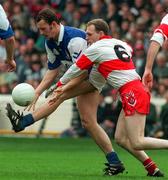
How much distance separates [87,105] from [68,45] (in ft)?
2.91

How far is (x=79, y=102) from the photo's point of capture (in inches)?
534

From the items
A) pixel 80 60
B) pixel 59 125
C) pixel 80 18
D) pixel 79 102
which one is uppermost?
pixel 80 60

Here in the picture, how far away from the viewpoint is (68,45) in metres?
13.5

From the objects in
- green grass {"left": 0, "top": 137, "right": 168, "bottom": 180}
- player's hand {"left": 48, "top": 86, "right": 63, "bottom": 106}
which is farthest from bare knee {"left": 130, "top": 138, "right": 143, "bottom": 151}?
player's hand {"left": 48, "top": 86, "right": 63, "bottom": 106}

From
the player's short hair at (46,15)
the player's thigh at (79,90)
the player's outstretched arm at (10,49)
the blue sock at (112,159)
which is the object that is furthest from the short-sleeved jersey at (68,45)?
the blue sock at (112,159)

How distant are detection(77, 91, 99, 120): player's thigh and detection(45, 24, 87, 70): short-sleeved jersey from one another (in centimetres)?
53

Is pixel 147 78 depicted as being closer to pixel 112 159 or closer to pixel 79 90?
pixel 79 90

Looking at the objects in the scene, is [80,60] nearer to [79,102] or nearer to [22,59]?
[79,102]

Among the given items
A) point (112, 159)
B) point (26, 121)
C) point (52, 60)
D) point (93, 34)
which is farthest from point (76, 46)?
point (112, 159)

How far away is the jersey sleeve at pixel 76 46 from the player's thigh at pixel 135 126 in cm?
154

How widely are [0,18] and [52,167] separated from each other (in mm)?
2736

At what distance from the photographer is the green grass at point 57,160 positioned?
12.9 meters

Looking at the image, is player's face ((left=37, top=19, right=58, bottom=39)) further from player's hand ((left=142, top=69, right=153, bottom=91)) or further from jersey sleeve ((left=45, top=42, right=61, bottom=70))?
player's hand ((left=142, top=69, right=153, bottom=91))

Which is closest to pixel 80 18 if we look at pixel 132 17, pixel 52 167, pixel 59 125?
pixel 132 17
